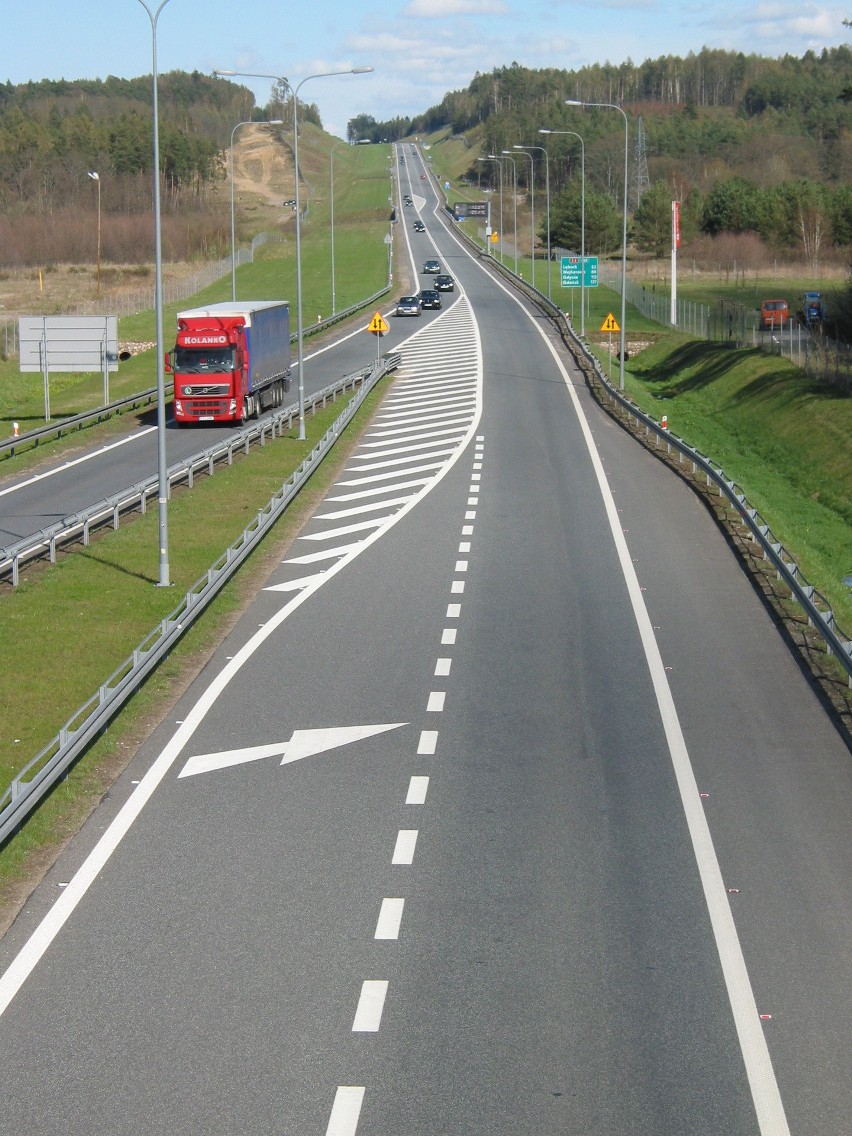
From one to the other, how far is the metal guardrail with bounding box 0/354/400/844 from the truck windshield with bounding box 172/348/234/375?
43.1ft

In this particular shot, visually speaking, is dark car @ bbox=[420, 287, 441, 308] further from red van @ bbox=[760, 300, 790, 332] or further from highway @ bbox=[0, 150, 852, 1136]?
highway @ bbox=[0, 150, 852, 1136]

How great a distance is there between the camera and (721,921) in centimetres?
1127

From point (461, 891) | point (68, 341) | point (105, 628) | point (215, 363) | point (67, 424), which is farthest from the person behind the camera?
point (68, 341)

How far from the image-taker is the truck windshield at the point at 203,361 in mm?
43781

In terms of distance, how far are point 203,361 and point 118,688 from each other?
28.7 meters

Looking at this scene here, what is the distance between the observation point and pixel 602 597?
75.3 feet

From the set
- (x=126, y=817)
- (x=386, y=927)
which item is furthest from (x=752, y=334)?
(x=386, y=927)

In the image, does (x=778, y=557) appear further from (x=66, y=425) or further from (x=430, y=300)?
(x=430, y=300)

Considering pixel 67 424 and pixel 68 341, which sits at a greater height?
pixel 68 341

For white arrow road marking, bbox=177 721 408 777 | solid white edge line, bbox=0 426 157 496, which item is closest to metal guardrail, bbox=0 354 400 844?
white arrow road marking, bbox=177 721 408 777

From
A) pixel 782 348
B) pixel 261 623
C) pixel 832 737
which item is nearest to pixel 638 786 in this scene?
pixel 832 737

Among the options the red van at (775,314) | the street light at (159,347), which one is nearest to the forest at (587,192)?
the red van at (775,314)

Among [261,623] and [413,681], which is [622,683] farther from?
[261,623]

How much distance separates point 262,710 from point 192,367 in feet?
93.3
